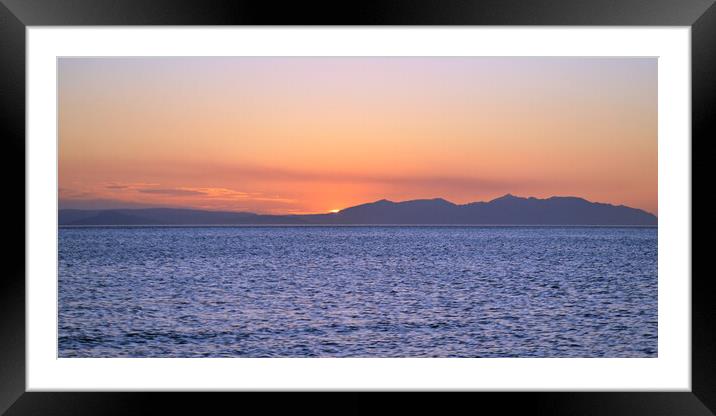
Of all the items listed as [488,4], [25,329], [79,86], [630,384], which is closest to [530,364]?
[630,384]

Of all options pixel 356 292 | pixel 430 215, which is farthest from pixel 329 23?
pixel 430 215

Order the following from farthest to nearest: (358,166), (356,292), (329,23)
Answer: (358,166), (356,292), (329,23)

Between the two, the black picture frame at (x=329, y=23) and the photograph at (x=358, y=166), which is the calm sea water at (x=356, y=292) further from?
the black picture frame at (x=329, y=23)

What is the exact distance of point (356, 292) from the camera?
66.8 feet

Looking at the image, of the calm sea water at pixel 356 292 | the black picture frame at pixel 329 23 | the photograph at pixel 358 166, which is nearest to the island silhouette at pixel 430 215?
the photograph at pixel 358 166

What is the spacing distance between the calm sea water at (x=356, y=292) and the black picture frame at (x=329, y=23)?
33.7ft

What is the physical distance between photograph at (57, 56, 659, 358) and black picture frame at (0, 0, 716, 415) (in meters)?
22.2

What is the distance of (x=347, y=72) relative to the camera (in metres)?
30.6

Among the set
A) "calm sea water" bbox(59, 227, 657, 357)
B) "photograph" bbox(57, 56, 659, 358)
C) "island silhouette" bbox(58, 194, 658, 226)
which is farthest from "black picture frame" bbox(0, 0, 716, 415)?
"island silhouette" bbox(58, 194, 658, 226)

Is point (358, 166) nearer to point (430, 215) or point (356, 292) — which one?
point (430, 215)

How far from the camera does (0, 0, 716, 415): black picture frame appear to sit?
84.9 inches

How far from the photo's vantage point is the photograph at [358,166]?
1137 inches

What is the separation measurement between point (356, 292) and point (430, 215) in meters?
14.0

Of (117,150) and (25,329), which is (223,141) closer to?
(117,150)
